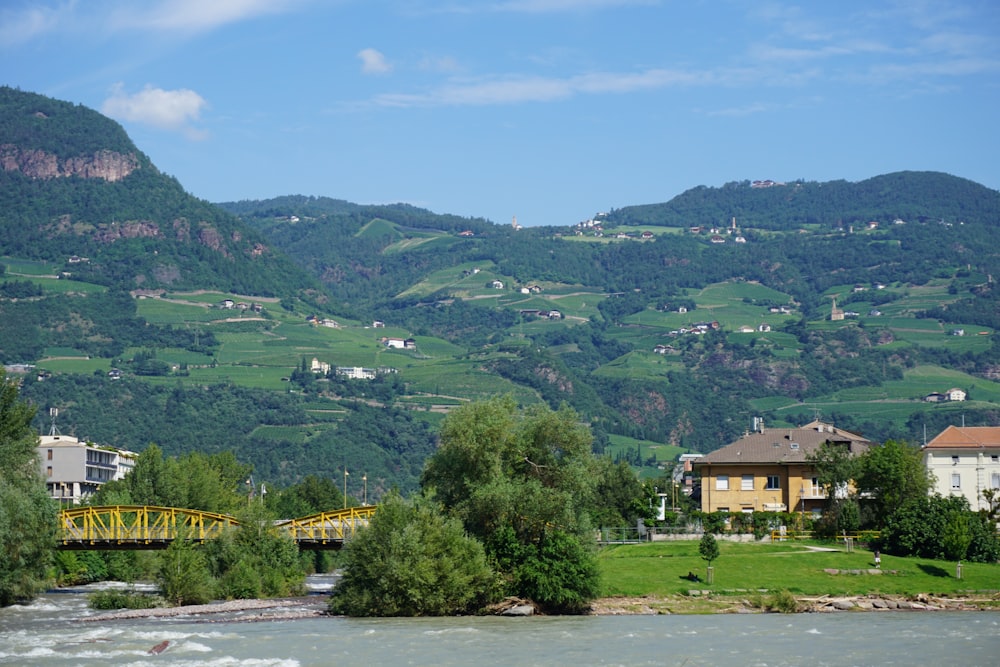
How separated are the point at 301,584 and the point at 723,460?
2906cm

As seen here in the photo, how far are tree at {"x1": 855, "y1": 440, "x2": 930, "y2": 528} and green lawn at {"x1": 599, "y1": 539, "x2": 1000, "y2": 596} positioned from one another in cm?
832

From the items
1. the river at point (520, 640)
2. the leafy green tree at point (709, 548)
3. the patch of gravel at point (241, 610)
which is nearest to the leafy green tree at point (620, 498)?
the leafy green tree at point (709, 548)

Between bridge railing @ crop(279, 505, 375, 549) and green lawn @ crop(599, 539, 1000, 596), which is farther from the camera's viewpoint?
bridge railing @ crop(279, 505, 375, 549)

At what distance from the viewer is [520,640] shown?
58.0 m

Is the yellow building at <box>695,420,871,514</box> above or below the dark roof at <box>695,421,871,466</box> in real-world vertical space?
below

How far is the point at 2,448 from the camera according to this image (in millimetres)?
88875

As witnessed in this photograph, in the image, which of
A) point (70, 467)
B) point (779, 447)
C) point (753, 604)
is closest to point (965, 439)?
point (779, 447)

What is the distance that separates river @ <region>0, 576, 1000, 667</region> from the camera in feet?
173

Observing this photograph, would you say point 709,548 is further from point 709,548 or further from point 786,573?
point 786,573

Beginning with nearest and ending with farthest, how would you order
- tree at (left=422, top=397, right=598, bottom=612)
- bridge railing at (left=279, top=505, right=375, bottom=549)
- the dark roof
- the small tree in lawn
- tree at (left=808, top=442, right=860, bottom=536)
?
tree at (left=422, top=397, right=598, bottom=612) → the small tree in lawn → tree at (left=808, top=442, right=860, bottom=536) → bridge railing at (left=279, top=505, right=375, bottom=549) → the dark roof

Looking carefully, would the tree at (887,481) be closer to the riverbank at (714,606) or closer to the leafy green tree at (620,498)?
the leafy green tree at (620,498)

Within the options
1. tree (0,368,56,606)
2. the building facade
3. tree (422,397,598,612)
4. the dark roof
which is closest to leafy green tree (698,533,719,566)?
tree (422,397,598,612)

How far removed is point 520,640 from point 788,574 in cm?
1939

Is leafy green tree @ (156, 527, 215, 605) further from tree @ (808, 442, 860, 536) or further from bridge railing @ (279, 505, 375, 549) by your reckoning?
tree @ (808, 442, 860, 536)
